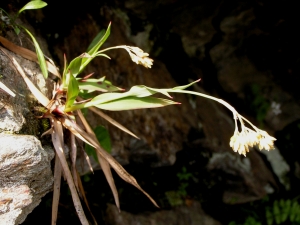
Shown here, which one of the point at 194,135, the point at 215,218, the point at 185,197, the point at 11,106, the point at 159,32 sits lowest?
the point at 215,218

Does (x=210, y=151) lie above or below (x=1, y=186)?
below

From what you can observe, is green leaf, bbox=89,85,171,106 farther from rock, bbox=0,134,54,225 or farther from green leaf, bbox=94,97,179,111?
rock, bbox=0,134,54,225

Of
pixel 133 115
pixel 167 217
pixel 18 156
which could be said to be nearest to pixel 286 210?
pixel 167 217

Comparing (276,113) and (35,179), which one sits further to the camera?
(276,113)

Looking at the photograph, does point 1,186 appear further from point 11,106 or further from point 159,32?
point 159,32

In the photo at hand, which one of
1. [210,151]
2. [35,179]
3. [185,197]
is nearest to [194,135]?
[210,151]

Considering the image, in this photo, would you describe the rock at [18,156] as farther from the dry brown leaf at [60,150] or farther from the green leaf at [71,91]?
the green leaf at [71,91]

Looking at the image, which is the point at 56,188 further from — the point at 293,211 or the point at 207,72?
the point at 293,211
